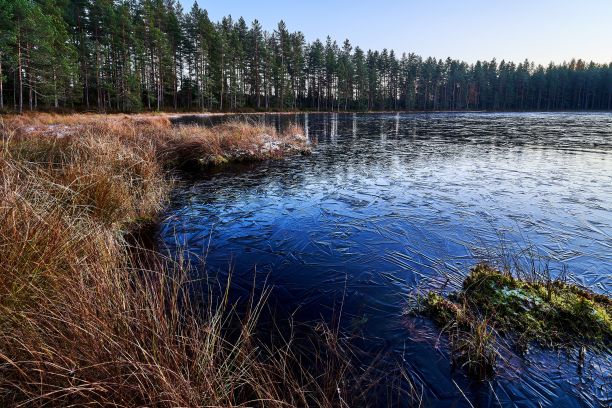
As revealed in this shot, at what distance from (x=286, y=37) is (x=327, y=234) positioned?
85068 millimetres

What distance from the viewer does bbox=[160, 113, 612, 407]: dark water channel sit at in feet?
10.5

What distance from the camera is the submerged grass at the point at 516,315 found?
331cm

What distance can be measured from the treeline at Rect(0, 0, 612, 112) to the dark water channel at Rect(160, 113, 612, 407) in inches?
1504

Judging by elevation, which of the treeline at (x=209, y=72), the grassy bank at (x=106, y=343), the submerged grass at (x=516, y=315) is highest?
the treeline at (x=209, y=72)

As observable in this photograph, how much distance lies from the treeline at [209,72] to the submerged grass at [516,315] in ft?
144

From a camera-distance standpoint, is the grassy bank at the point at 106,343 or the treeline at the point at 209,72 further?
the treeline at the point at 209,72

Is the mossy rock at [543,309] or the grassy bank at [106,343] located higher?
the grassy bank at [106,343]

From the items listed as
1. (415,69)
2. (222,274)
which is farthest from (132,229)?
(415,69)

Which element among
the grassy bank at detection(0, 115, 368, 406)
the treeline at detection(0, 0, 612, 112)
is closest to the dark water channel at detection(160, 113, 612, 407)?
the grassy bank at detection(0, 115, 368, 406)

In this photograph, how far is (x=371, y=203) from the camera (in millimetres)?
8914

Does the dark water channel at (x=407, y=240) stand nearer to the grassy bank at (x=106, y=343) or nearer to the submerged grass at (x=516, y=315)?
the submerged grass at (x=516, y=315)

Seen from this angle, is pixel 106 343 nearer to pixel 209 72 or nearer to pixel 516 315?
pixel 516 315

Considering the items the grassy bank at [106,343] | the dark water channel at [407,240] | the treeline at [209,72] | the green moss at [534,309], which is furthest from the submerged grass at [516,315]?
the treeline at [209,72]

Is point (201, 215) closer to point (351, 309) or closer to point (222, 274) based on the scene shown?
point (222, 274)
